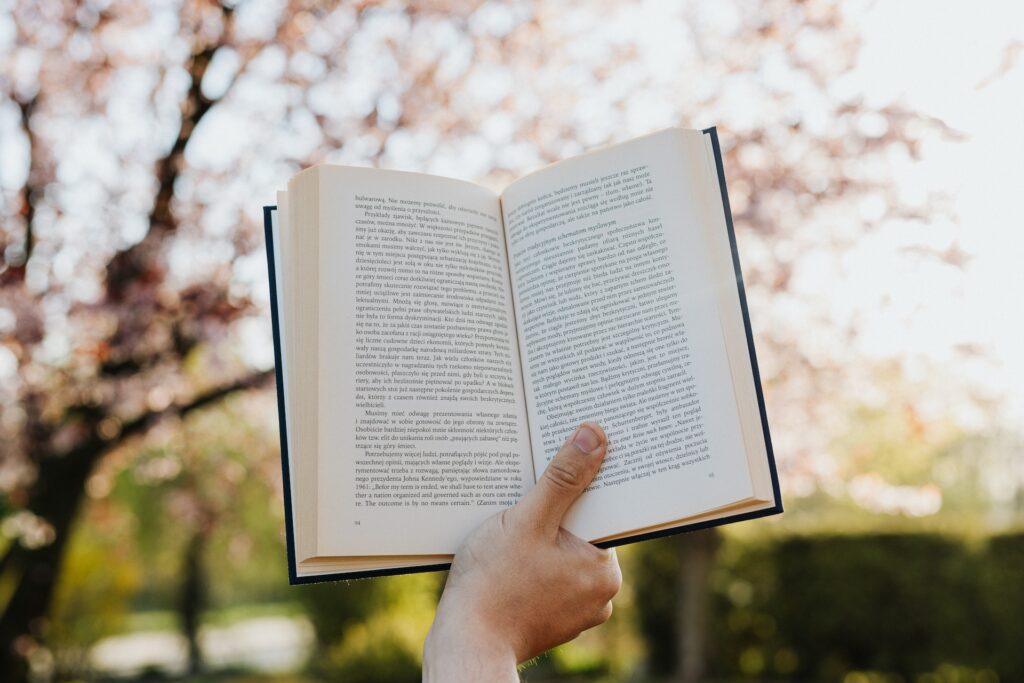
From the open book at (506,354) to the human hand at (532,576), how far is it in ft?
0.15

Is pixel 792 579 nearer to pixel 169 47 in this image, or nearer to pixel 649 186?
pixel 169 47

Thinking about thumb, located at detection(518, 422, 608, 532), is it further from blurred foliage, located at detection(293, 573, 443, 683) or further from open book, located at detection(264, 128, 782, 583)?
blurred foliage, located at detection(293, 573, 443, 683)

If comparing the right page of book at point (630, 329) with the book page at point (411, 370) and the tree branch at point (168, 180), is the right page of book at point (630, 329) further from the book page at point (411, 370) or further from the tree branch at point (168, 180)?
the tree branch at point (168, 180)

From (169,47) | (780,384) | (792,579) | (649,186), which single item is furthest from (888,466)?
(649,186)

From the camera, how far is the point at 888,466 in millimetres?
22812

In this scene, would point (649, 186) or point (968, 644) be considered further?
point (968, 644)

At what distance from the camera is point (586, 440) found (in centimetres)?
151

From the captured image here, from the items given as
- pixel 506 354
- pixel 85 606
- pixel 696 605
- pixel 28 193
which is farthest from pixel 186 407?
pixel 85 606

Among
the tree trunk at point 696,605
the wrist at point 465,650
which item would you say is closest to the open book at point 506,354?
the wrist at point 465,650

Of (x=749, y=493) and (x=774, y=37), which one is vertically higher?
(x=774, y=37)

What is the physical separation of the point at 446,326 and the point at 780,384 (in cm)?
639

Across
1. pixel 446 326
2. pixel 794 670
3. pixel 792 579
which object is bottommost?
pixel 794 670

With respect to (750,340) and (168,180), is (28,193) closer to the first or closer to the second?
(168,180)

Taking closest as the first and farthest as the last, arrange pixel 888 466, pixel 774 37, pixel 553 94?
pixel 774 37
pixel 553 94
pixel 888 466
